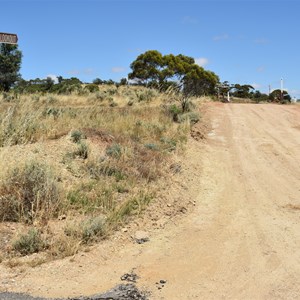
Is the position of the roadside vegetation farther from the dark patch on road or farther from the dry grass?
the dark patch on road

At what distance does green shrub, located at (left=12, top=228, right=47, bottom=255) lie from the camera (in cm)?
557

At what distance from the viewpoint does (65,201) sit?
6805mm

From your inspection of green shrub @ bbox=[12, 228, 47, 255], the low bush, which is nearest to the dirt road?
green shrub @ bbox=[12, 228, 47, 255]

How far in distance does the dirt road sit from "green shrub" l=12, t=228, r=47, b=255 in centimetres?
44

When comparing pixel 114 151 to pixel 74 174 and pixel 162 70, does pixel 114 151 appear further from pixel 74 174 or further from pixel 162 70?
pixel 162 70

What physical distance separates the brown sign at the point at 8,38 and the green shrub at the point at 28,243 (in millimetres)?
3681

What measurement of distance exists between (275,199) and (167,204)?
2.09 m

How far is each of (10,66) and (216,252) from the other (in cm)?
3542

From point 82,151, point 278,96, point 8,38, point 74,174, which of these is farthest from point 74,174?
point 278,96

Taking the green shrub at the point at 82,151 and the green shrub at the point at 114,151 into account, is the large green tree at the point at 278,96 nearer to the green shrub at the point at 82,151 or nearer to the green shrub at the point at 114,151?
the green shrub at the point at 114,151

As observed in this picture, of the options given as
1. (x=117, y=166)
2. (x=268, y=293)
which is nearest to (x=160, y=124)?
(x=117, y=166)

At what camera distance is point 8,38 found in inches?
298

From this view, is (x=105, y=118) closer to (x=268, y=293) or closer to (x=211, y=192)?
(x=211, y=192)

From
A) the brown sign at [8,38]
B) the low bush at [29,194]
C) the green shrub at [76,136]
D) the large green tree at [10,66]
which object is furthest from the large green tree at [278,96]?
the low bush at [29,194]
